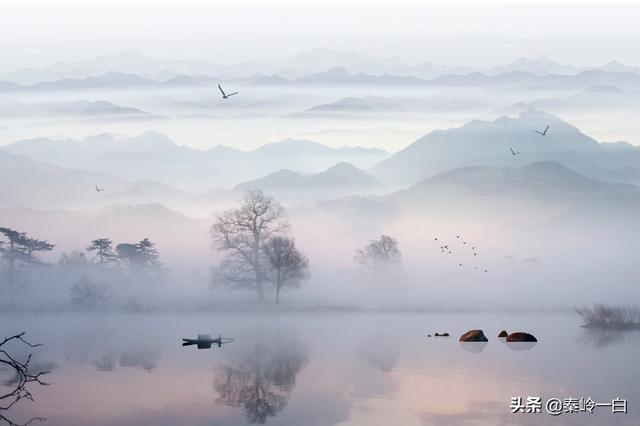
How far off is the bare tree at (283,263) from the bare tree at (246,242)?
3.47ft

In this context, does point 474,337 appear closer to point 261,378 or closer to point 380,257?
point 261,378

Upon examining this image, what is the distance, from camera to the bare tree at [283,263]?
129000 millimetres

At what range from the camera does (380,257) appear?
496 ft

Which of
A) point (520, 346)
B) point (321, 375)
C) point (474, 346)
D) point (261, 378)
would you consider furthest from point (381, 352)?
point (261, 378)

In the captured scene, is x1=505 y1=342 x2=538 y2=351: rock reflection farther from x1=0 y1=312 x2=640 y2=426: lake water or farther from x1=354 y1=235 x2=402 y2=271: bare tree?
x1=354 y1=235 x2=402 y2=271: bare tree

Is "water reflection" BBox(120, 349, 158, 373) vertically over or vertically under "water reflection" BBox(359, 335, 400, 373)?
under

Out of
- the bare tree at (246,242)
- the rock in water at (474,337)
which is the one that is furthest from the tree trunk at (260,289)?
the rock in water at (474,337)

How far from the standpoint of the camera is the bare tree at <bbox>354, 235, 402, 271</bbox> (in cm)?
15075

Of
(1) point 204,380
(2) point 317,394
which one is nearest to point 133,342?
(1) point 204,380

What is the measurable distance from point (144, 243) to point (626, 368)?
81.2 meters

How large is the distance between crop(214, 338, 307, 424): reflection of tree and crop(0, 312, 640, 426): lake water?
9 cm

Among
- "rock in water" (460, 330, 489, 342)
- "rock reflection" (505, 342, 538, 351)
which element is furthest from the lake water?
"rock in water" (460, 330, 489, 342)

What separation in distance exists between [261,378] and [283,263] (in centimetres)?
5681

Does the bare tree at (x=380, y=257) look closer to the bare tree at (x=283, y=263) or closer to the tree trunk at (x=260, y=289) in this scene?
the bare tree at (x=283, y=263)
